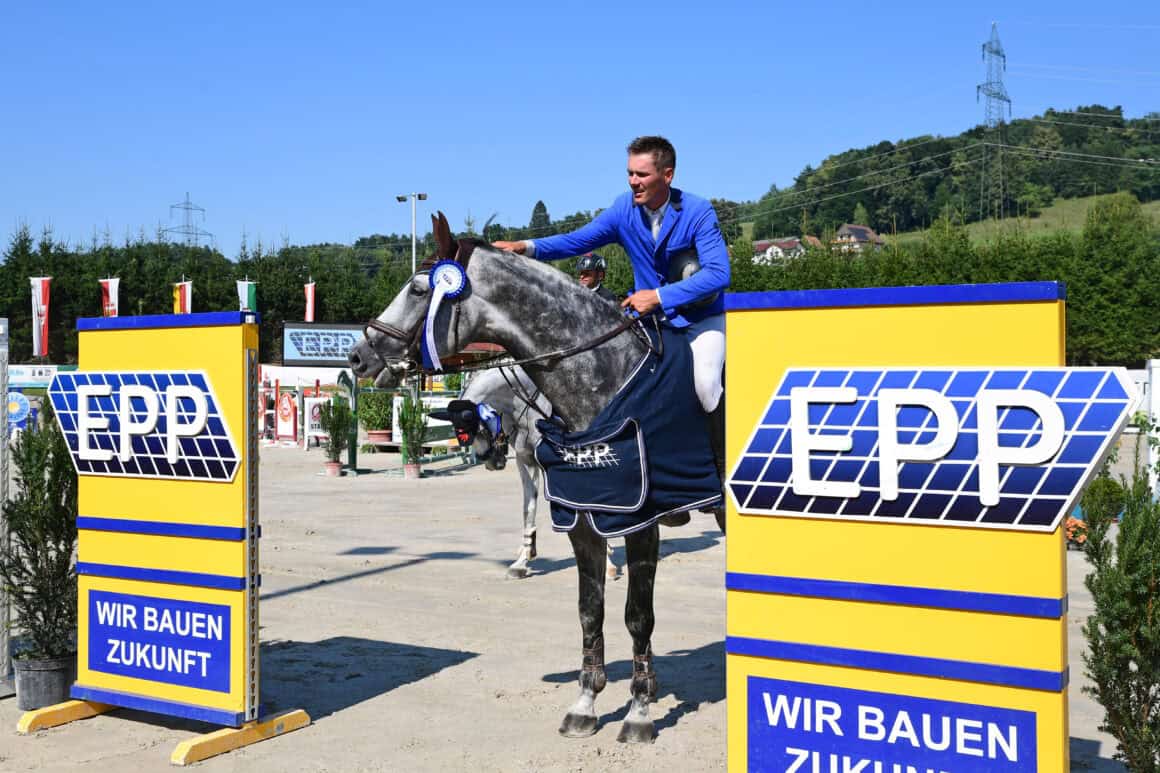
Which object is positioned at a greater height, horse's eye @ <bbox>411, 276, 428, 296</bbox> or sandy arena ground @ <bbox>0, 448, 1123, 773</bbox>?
horse's eye @ <bbox>411, 276, 428, 296</bbox>

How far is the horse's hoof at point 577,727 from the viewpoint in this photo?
5.21m

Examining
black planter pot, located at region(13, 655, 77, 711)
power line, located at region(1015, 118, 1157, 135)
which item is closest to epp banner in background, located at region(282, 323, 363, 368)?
black planter pot, located at region(13, 655, 77, 711)

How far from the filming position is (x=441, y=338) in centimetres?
489

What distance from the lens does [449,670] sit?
256 inches

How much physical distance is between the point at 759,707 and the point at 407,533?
9969 mm

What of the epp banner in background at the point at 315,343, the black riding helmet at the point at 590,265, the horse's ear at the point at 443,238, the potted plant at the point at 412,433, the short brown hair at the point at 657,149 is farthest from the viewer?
the epp banner in background at the point at 315,343

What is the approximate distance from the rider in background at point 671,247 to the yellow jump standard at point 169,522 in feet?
5.44

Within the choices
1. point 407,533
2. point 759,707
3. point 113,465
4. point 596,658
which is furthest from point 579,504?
point 407,533

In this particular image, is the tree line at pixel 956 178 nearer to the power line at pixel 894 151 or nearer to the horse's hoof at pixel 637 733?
the power line at pixel 894 151

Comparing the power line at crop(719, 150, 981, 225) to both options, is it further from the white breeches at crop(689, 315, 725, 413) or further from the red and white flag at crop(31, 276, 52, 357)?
the white breeches at crop(689, 315, 725, 413)

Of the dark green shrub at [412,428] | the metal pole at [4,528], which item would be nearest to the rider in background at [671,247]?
the metal pole at [4,528]

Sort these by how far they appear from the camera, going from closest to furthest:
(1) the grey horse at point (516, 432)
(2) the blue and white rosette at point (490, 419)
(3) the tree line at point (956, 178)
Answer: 1. (2) the blue and white rosette at point (490, 419)
2. (1) the grey horse at point (516, 432)
3. (3) the tree line at point (956, 178)

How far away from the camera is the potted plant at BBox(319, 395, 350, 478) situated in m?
20.9

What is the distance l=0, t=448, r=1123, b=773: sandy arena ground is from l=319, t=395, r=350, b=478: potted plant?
8.29 m
